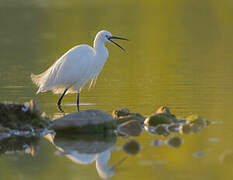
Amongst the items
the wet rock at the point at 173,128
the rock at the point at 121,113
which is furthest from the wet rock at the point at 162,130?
the rock at the point at 121,113

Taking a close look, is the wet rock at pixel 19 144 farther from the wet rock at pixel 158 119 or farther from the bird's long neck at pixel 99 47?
the bird's long neck at pixel 99 47

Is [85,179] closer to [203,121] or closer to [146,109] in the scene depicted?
[203,121]

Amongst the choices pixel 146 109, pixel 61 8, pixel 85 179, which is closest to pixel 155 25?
pixel 61 8

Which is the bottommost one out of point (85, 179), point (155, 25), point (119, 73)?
point (85, 179)

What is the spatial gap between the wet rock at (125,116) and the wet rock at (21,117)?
1271 mm

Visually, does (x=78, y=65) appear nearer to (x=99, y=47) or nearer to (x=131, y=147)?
(x=99, y=47)

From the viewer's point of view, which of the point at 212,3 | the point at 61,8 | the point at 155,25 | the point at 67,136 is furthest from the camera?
the point at 61,8

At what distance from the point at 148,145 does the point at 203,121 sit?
150 cm

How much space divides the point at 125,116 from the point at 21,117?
5.90 ft

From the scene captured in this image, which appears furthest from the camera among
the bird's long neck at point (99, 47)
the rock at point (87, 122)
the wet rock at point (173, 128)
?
the bird's long neck at point (99, 47)

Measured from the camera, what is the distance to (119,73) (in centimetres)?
1644

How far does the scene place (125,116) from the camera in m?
10.3

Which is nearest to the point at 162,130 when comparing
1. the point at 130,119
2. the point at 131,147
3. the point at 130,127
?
the point at 130,127

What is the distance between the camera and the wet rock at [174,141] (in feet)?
28.5
